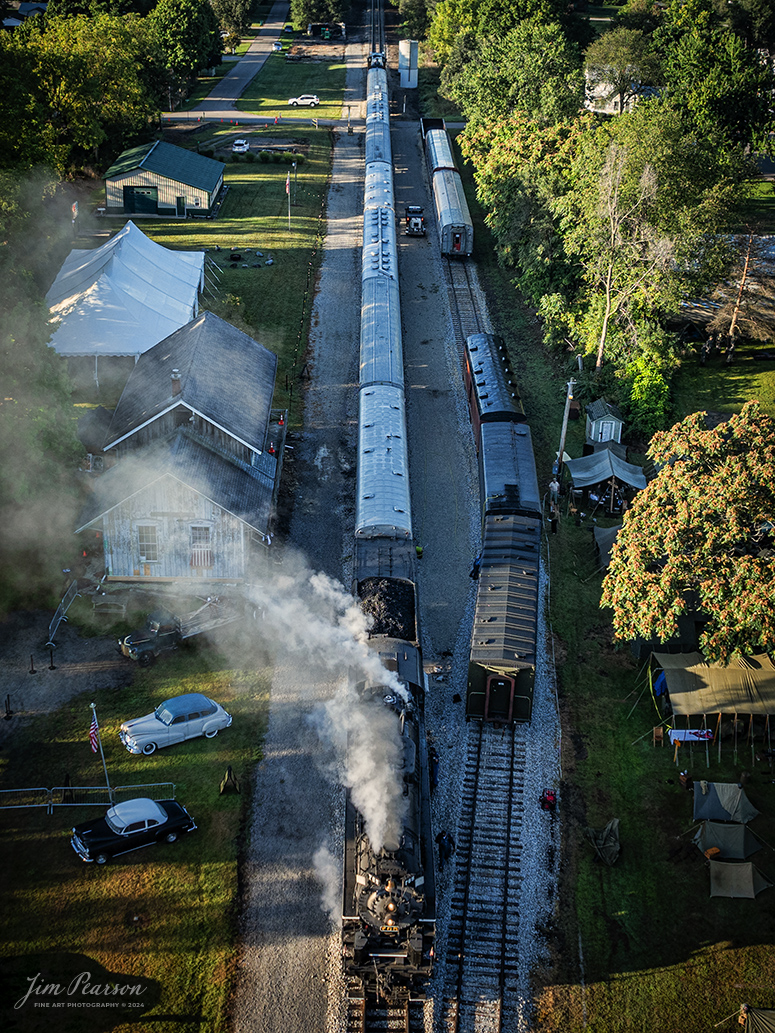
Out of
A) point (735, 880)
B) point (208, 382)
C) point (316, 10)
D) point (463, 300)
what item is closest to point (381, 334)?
A: point (463, 300)

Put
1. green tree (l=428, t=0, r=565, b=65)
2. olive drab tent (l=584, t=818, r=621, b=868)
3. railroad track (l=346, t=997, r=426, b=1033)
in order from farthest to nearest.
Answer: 1. green tree (l=428, t=0, r=565, b=65)
2. olive drab tent (l=584, t=818, r=621, b=868)
3. railroad track (l=346, t=997, r=426, b=1033)

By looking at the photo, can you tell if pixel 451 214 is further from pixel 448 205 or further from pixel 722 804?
pixel 722 804

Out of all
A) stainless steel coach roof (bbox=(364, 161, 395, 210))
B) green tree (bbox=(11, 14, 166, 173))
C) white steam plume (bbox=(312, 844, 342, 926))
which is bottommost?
white steam plume (bbox=(312, 844, 342, 926))

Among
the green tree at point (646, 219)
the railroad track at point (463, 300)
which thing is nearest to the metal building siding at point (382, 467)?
the railroad track at point (463, 300)

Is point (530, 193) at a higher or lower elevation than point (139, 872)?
higher

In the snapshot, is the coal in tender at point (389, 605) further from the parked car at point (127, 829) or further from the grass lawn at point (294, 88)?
the grass lawn at point (294, 88)

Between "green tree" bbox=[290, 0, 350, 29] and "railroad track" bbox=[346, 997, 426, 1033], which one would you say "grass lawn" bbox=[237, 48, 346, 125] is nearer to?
"green tree" bbox=[290, 0, 350, 29]

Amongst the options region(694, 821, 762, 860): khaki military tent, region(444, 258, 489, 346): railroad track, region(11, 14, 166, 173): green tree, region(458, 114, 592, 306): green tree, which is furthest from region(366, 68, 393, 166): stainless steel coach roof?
region(694, 821, 762, 860): khaki military tent
